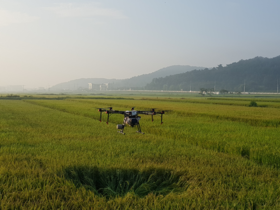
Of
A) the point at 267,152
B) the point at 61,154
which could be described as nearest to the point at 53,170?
the point at 61,154

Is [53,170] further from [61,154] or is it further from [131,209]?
[131,209]

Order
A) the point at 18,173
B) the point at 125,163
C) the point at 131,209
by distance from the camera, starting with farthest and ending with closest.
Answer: the point at 125,163, the point at 18,173, the point at 131,209

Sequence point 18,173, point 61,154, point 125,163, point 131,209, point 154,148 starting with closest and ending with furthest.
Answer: point 131,209, point 18,173, point 125,163, point 61,154, point 154,148

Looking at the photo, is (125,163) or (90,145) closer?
(125,163)

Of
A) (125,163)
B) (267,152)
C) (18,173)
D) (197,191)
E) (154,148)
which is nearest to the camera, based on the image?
(197,191)

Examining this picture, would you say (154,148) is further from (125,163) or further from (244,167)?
(244,167)

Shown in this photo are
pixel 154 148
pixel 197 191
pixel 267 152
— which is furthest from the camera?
pixel 154 148

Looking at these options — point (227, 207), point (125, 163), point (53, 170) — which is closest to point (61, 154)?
point (53, 170)

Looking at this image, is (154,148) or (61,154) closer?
(61,154)
